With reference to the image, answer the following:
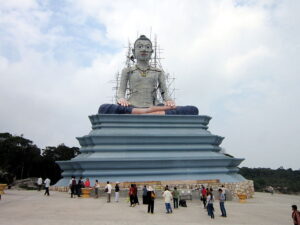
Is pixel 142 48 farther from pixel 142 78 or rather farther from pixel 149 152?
pixel 149 152

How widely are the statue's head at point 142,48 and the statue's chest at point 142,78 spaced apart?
1.11 meters

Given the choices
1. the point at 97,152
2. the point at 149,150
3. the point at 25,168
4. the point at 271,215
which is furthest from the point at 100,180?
the point at 25,168

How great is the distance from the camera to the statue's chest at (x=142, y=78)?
23.8m

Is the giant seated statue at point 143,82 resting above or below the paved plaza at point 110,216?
above

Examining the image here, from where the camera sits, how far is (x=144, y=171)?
59.4ft

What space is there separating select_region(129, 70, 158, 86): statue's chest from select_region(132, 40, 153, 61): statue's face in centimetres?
110

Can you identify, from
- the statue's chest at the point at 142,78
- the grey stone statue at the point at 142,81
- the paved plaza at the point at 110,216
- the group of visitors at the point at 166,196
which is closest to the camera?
the paved plaza at the point at 110,216

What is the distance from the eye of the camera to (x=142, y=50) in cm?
2391

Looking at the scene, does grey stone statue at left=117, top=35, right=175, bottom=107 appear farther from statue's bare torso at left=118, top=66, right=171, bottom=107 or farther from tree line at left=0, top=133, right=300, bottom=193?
tree line at left=0, top=133, right=300, bottom=193

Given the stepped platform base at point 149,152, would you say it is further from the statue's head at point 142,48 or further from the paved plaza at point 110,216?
the paved plaza at point 110,216

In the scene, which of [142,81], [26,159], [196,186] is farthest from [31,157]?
[196,186]

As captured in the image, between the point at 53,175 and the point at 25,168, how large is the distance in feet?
15.2

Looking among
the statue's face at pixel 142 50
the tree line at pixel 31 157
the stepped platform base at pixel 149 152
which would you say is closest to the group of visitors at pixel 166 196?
the stepped platform base at pixel 149 152

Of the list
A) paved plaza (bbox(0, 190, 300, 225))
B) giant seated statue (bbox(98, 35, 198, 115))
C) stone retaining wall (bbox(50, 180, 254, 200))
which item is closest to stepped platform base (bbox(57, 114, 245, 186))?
stone retaining wall (bbox(50, 180, 254, 200))
